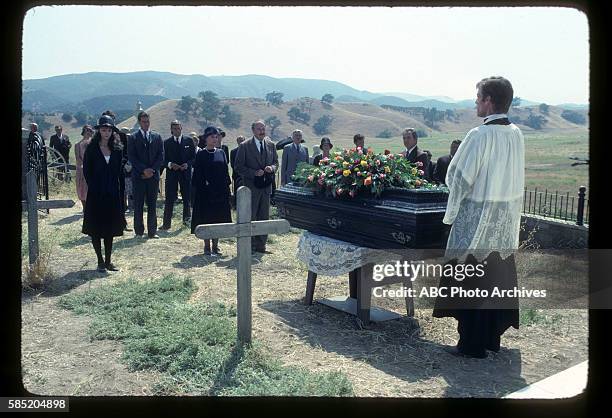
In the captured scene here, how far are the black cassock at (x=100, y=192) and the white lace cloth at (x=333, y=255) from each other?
2.71m

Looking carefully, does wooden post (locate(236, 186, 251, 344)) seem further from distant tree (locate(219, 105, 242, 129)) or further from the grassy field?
distant tree (locate(219, 105, 242, 129))

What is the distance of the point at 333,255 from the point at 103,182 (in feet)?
11.1

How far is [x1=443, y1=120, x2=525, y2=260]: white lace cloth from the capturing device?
4391 mm

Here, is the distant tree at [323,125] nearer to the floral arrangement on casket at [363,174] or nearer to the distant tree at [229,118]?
the distant tree at [229,118]

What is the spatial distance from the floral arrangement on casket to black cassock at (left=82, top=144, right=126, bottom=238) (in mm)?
2842

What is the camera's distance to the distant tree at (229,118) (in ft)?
242

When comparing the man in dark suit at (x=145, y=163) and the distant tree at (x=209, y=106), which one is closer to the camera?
the man in dark suit at (x=145, y=163)

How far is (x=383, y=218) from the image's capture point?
4.84 meters

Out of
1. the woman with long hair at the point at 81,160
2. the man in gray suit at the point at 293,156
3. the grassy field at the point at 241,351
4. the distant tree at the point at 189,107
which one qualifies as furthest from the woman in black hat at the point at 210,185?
the distant tree at the point at 189,107

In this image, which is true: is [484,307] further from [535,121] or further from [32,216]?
[535,121]

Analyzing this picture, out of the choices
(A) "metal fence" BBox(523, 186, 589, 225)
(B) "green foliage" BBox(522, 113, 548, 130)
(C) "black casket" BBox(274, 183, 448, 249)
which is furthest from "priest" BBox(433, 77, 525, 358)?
(B) "green foliage" BBox(522, 113, 548, 130)

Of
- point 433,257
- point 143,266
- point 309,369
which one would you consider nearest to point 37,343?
point 309,369

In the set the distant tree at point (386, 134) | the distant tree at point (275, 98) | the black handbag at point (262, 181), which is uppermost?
the distant tree at point (275, 98)

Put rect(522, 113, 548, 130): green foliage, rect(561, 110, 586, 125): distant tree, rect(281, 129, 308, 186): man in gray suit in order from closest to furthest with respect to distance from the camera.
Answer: rect(281, 129, 308, 186): man in gray suit
rect(522, 113, 548, 130): green foliage
rect(561, 110, 586, 125): distant tree
